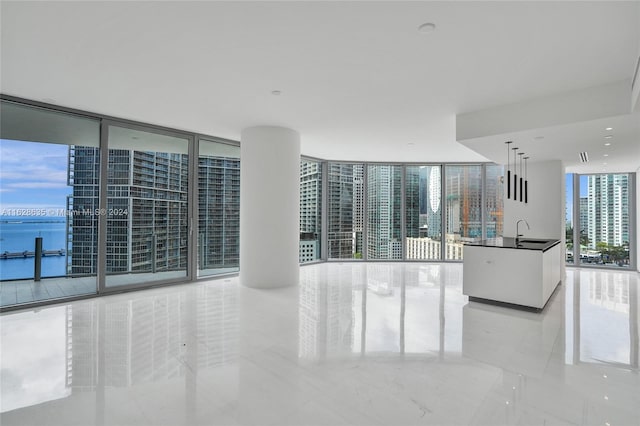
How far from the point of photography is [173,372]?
2.63m

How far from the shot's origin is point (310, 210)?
29.2 ft

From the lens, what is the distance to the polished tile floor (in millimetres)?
2117

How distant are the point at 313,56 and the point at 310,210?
5902 mm

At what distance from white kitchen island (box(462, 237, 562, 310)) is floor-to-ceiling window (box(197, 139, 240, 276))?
175 inches

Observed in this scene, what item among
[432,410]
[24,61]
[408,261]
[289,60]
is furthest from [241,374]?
[408,261]

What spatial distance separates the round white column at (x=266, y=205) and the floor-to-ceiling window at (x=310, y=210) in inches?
107

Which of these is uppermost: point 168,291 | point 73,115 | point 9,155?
point 73,115

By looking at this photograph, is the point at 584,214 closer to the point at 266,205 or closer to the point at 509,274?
the point at 509,274

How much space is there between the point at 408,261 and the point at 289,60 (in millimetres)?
7086

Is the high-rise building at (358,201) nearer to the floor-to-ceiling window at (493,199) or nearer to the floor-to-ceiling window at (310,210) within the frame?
the floor-to-ceiling window at (310,210)

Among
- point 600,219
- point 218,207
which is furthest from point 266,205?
point 600,219

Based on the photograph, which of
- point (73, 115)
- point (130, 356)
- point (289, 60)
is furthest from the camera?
point (73, 115)

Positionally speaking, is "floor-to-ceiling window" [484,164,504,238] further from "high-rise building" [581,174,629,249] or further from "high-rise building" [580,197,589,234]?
"high-rise building" [581,174,629,249]

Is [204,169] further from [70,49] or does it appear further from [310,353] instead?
[310,353]
